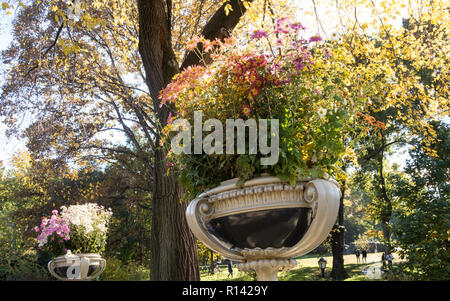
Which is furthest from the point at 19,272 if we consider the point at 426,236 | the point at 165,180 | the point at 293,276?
the point at 426,236

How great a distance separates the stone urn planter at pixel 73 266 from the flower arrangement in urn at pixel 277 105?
3.16 meters

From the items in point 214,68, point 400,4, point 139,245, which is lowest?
point 139,245

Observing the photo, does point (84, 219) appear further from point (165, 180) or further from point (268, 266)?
point (268, 266)

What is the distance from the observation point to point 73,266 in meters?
4.62

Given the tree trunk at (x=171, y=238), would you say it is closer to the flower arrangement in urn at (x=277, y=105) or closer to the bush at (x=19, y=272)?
the flower arrangement in urn at (x=277, y=105)

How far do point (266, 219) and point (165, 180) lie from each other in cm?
351

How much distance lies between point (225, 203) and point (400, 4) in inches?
168

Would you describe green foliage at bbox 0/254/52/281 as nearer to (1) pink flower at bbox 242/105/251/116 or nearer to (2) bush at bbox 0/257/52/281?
(2) bush at bbox 0/257/52/281

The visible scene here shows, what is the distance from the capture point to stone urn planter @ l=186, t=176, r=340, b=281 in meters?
1.55

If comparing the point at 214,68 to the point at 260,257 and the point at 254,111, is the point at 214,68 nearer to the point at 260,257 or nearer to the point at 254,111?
the point at 254,111

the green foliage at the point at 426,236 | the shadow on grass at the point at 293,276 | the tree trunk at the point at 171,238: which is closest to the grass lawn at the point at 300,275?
the shadow on grass at the point at 293,276

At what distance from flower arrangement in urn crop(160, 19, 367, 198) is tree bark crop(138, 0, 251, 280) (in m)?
2.57
